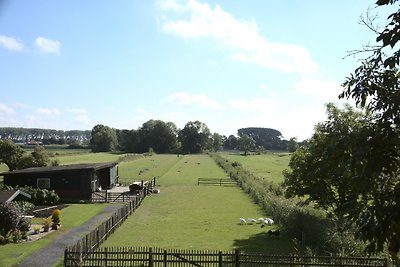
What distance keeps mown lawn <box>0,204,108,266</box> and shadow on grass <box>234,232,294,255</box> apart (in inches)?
504

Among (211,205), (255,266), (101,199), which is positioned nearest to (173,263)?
(255,266)

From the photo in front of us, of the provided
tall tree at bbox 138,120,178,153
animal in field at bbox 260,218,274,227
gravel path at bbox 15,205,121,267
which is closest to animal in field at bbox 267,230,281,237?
animal in field at bbox 260,218,274,227

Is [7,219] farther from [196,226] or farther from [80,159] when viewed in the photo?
[80,159]

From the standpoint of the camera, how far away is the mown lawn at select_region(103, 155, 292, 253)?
93.2ft

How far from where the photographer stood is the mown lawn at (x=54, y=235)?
24.1 metres

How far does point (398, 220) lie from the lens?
6824 mm

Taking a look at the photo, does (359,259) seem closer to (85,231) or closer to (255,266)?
(255,266)

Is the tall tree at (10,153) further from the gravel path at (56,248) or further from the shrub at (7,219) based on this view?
the shrub at (7,219)

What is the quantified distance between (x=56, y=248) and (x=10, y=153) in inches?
1666

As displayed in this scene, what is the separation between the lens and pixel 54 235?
3041cm

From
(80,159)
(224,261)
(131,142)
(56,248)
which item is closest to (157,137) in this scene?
(131,142)

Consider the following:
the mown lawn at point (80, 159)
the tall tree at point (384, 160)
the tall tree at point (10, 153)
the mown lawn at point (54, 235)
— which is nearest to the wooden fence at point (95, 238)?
the mown lawn at point (54, 235)

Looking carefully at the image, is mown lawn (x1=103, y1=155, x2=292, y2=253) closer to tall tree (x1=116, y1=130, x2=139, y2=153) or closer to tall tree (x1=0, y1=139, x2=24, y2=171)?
tall tree (x1=0, y1=139, x2=24, y2=171)

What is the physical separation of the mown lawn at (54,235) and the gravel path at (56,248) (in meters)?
0.45
